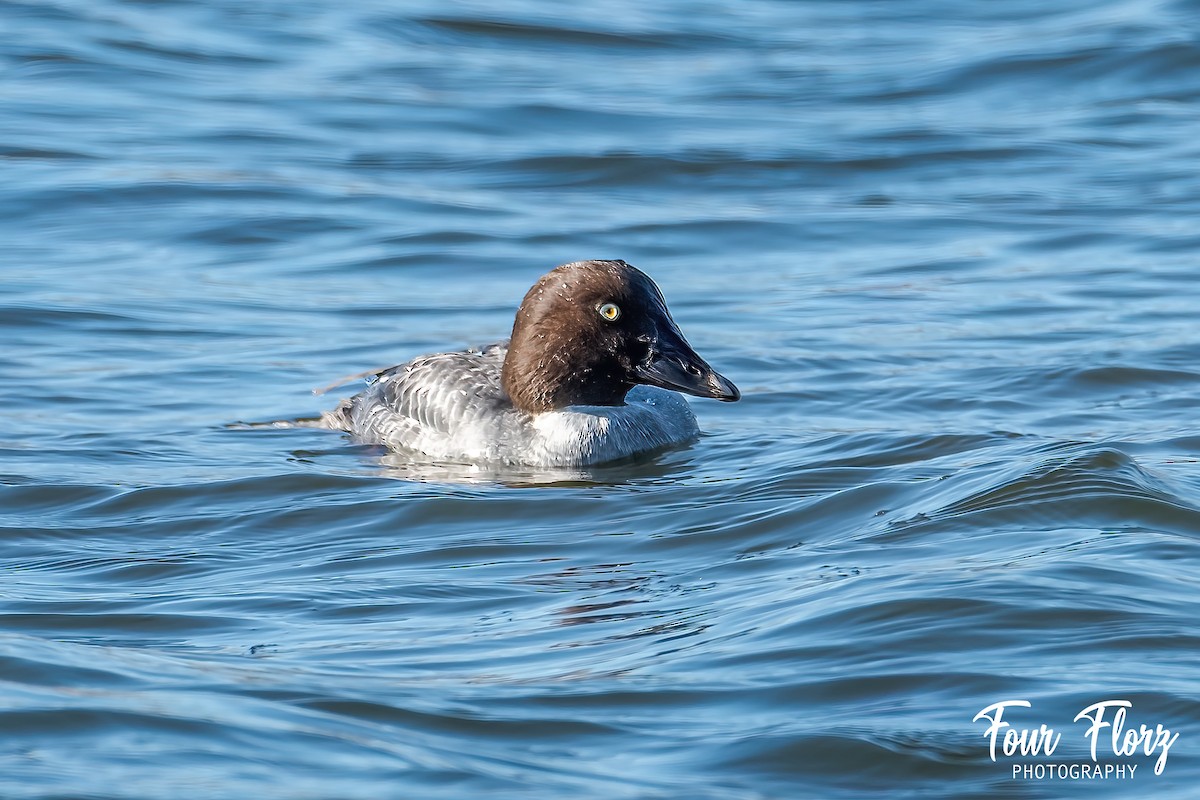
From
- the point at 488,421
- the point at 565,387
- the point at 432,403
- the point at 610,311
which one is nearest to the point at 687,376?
the point at 610,311

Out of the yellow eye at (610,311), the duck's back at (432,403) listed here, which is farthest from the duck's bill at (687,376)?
the duck's back at (432,403)

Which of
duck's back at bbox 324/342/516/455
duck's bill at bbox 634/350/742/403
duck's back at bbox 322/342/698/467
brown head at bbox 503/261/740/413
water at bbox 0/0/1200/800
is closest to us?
water at bbox 0/0/1200/800

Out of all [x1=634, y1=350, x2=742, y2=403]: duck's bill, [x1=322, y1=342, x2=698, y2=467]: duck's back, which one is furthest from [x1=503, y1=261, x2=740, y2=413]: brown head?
[x1=322, y1=342, x2=698, y2=467]: duck's back

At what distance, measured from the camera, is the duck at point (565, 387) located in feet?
29.5

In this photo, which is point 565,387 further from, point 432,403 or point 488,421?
point 432,403

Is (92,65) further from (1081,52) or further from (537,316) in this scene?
(537,316)

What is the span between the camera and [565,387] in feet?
30.2

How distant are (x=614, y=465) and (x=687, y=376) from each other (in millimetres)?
537

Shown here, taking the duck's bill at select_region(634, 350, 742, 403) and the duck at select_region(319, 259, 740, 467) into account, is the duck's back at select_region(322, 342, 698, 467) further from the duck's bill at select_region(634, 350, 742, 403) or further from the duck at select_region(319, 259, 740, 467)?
the duck's bill at select_region(634, 350, 742, 403)

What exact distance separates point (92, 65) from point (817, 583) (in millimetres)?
13233

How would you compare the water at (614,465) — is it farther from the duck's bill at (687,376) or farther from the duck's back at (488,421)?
the duck's bill at (687,376)

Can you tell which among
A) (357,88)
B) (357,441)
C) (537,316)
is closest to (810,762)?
(537,316)

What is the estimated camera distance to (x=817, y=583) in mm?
6543

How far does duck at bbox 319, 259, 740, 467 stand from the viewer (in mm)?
8992
